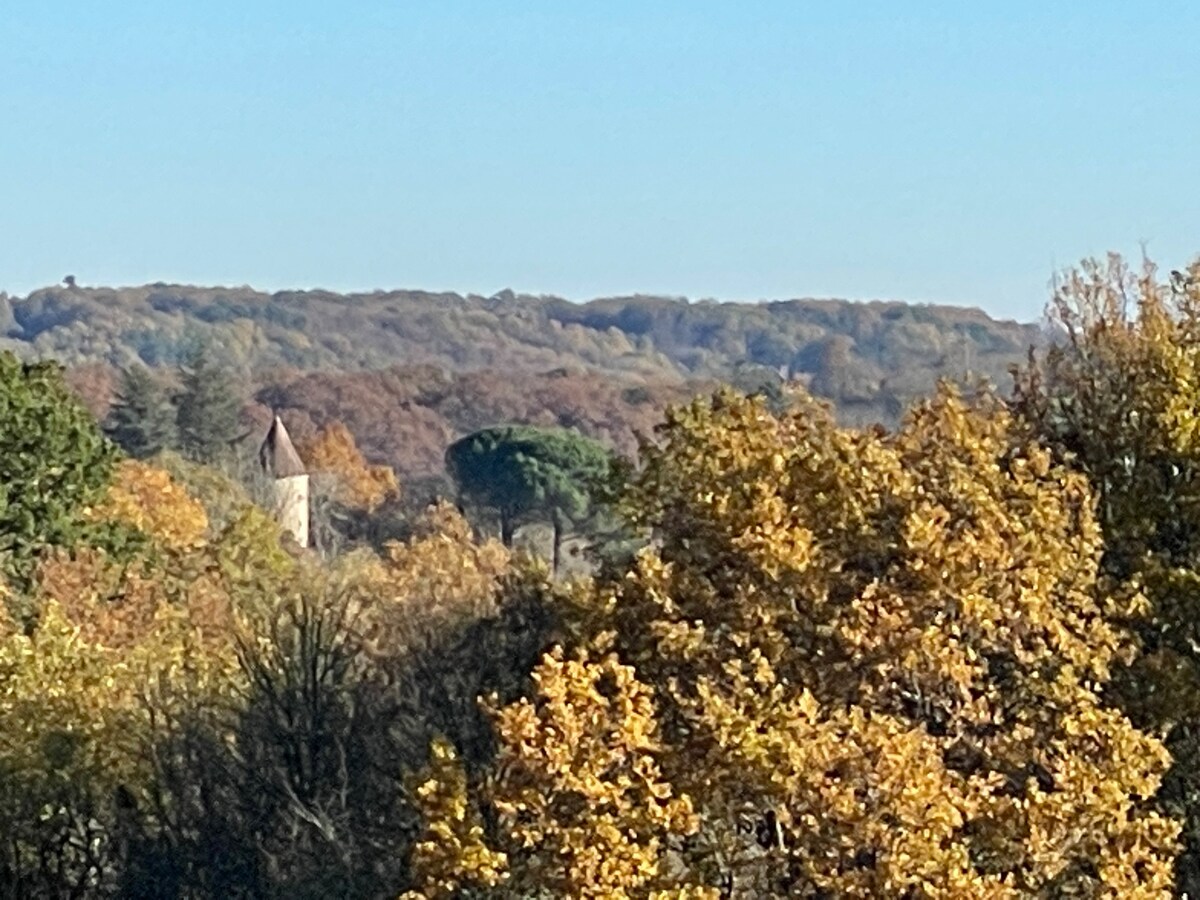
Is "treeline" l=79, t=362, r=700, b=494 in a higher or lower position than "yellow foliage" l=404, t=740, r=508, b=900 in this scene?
lower

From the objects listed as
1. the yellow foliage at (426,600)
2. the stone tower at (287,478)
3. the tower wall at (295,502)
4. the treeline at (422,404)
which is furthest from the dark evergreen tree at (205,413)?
the yellow foliage at (426,600)

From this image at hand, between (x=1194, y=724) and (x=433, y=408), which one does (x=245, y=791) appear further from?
(x=433, y=408)

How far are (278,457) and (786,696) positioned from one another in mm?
63406

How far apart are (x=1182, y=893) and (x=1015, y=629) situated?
331 centimetres

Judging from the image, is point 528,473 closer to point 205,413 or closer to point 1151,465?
point 205,413

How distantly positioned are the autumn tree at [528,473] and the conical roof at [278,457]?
810 centimetres

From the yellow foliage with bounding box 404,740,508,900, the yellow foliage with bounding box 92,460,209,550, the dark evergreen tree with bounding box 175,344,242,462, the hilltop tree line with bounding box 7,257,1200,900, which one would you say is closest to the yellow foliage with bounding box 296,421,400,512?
the dark evergreen tree with bounding box 175,344,242,462

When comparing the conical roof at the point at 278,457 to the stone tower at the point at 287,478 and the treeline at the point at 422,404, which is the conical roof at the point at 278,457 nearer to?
the stone tower at the point at 287,478

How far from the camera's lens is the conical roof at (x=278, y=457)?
80.9 metres

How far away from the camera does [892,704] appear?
20172 mm

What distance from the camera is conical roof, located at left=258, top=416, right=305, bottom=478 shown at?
80938 mm

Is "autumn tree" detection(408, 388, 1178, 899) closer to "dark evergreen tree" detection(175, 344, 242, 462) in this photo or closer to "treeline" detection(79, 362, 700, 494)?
"dark evergreen tree" detection(175, 344, 242, 462)

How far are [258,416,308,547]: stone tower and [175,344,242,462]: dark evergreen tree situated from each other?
8.35 metres

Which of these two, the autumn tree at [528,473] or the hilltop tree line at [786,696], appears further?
the autumn tree at [528,473]
